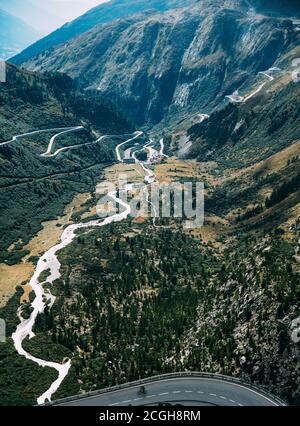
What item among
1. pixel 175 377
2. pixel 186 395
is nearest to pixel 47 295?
pixel 175 377

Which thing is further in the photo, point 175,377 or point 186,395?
point 175,377

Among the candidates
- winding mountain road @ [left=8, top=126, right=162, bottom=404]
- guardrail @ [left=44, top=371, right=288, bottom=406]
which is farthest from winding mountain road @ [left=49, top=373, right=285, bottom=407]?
winding mountain road @ [left=8, top=126, right=162, bottom=404]

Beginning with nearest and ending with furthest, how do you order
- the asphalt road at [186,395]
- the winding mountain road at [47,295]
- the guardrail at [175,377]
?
the asphalt road at [186,395] → the guardrail at [175,377] → the winding mountain road at [47,295]

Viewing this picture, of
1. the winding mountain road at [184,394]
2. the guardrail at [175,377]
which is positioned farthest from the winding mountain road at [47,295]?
the winding mountain road at [184,394]

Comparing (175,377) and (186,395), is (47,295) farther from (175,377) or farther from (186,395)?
(186,395)

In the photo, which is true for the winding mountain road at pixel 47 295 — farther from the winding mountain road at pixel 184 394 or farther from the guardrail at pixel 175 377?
the winding mountain road at pixel 184 394

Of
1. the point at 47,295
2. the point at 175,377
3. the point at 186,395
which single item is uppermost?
the point at 47,295

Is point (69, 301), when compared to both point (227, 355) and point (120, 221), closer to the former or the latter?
point (227, 355)

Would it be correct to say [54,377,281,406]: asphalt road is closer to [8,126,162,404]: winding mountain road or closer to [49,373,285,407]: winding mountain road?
[49,373,285,407]: winding mountain road

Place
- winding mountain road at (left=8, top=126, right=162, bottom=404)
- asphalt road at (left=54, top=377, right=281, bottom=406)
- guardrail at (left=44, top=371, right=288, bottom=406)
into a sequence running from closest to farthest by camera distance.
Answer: asphalt road at (left=54, top=377, right=281, bottom=406), guardrail at (left=44, top=371, right=288, bottom=406), winding mountain road at (left=8, top=126, right=162, bottom=404)
